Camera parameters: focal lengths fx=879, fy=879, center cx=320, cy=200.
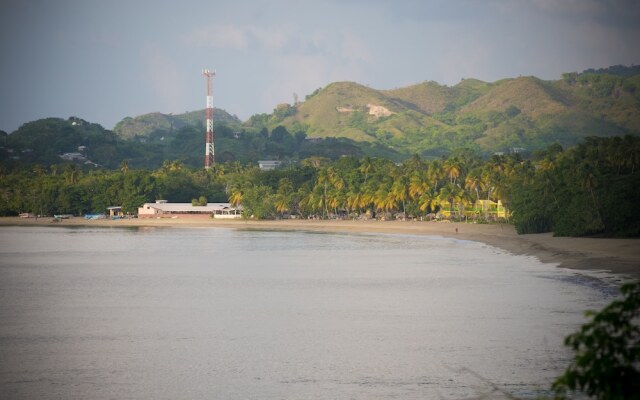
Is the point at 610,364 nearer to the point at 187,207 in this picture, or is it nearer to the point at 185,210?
the point at 185,210

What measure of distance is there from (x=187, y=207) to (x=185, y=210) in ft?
3.06

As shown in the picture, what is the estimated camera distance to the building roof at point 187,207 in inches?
7111

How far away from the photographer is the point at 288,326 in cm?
4603

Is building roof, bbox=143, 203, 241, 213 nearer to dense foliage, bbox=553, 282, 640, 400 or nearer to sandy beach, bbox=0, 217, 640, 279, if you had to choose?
sandy beach, bbox=0, 217, 640, 279

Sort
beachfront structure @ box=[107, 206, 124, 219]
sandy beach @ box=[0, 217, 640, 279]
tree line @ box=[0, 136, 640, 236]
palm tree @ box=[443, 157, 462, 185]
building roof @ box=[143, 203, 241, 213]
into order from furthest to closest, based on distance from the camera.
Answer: beachfront structure @ box=[107, 206, 124, 219], building roof @ box=[143, 203, 241, 213], palm tree @ box=[443, 157, 462, 185], tree line @ box=[0, 136, 640, 236], sandy beach @ box=[0, 217, 640, 279]

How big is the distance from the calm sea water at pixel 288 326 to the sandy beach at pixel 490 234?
377cm

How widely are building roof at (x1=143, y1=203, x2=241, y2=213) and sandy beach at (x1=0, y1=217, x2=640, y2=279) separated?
10.8 feet

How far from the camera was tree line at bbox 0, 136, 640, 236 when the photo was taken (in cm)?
8981

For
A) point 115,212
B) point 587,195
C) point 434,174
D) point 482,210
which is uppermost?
point 434,174

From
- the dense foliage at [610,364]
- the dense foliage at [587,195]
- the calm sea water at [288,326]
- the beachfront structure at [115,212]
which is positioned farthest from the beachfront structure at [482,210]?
the dense foliage at [610,364]

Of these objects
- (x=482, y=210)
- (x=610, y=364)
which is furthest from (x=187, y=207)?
(x=610, y=364)

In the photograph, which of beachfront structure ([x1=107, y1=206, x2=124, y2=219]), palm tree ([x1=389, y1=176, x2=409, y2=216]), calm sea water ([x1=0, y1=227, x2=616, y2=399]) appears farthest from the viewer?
beachfront structure ([x1=107, y1=206, x2=124, y2=219])

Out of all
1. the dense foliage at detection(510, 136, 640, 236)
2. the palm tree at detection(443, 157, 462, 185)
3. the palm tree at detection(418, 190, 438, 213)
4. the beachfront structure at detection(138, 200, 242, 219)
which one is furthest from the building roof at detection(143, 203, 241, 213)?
the dense foliage at detection(510, 136, 640, 236)

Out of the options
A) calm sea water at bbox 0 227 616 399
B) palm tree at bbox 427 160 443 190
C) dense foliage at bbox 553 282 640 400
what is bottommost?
calm sea water at bbox 0 227 616 399
